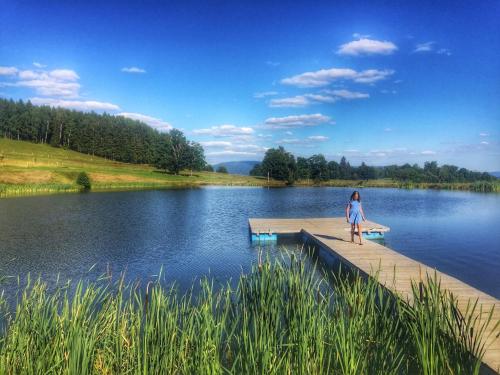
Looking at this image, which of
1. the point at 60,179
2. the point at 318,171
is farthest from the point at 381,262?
the point at 318,171

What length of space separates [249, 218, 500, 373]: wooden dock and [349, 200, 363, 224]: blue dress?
1.01 m

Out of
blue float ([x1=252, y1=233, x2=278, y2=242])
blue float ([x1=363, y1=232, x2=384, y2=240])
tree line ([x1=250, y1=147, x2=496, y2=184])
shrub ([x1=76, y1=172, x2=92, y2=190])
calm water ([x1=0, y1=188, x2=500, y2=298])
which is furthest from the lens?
tree line ([x1=250, y1=147, x2=496, y2=184])

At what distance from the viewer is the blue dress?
556 inches

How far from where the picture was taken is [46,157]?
8269 cm

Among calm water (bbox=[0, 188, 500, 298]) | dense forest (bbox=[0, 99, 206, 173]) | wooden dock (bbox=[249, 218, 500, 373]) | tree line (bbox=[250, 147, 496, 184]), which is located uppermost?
dense forest (bbox=[0, 99, 206, 173])

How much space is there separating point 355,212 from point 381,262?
296 centimetres

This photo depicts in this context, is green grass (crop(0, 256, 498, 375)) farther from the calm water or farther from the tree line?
the tree line

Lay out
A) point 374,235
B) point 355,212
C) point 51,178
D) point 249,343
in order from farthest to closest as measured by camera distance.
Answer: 1. point 51,178
2. point 374,235
3. point 355,212
4. point 249,343

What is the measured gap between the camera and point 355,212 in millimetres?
14195

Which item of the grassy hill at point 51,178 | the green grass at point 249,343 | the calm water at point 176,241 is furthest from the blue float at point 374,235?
the grassy hill at point 51,178

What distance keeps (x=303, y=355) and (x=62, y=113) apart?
130 metres

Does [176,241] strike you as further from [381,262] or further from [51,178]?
[51,178]

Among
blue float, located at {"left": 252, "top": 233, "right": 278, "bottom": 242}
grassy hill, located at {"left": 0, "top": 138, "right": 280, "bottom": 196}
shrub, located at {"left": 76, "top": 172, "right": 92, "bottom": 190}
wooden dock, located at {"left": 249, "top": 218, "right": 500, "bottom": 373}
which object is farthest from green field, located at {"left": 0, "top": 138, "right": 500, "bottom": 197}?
wooden dock, located at {"left": 249, "top": 218, "right": 500, "bottom": 373}

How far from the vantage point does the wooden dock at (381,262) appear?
680 centimetres
